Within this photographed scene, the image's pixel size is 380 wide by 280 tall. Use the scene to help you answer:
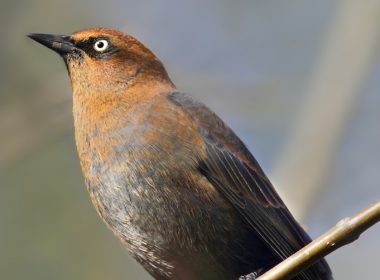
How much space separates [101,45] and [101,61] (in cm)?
13

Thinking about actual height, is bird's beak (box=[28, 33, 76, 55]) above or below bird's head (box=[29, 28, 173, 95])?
above

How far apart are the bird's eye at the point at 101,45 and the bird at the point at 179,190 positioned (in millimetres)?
365

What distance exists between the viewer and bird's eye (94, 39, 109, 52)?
6.54 meters

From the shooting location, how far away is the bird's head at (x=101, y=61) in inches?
253

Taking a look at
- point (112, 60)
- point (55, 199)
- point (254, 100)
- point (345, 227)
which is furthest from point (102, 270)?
point (345, 227)

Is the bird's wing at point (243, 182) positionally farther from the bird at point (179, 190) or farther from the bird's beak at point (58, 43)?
the bird's beak at point (58, 43)

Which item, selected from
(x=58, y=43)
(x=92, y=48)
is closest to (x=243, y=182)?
(x=92, y=48)

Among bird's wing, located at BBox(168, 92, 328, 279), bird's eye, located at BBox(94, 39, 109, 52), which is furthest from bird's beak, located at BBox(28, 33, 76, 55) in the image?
bird's wing, located at BBox(168, 92, 328, 279)

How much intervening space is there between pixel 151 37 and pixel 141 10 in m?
1.06

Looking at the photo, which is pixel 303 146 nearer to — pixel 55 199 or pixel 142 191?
pixel 142 191

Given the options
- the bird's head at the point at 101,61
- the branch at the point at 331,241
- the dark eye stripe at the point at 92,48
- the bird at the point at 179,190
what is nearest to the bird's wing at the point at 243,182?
the bird at the point at 179,190

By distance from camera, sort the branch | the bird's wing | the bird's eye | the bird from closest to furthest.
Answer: the branch, the bird, the bird's wing, the bird's eye

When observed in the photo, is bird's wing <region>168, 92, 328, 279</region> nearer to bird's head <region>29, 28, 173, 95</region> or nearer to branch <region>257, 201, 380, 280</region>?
bird's head <region>29, 28, 173, 95</region>

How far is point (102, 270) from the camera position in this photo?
8.79m
